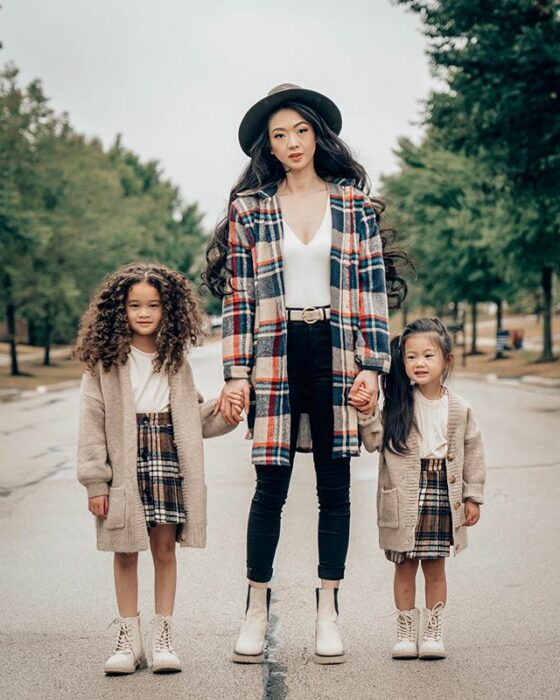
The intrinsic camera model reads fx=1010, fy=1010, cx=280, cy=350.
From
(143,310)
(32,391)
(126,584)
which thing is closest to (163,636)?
(126,584)

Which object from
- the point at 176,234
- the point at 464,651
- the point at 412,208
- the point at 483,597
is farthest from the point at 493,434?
the point at 176,234

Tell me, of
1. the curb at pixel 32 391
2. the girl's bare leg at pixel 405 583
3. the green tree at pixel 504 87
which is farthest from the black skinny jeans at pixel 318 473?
the curb at pixel 32 391

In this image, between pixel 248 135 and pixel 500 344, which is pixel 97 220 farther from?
pixel 248 135

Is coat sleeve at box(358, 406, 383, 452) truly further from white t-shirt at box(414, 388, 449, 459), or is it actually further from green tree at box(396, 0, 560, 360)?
green tree at box(396, 0, 560, 360)

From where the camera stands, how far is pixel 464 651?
3.97 meters

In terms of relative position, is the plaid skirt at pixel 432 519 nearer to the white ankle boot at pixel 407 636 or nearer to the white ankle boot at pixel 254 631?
the white ankle boot at pixel 407 636

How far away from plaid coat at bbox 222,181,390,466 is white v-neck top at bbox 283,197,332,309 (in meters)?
0.04

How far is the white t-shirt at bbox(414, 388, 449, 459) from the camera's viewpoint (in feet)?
13.0

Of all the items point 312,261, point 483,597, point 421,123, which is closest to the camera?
point 312,261

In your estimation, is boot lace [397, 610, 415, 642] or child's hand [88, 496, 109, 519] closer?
Result: child's hand [88, 496, 109, 519]

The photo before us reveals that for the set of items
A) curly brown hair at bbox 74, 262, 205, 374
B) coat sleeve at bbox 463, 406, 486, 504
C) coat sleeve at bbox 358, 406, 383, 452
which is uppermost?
curly brown hair at bbox 74, 262, 205, 374

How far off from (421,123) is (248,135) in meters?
14.8

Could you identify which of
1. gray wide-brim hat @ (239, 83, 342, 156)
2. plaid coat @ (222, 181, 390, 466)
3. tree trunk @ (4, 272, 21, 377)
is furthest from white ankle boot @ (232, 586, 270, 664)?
tree trunk @ (4, 272, 21, 377)

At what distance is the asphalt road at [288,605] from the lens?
11.8ft
